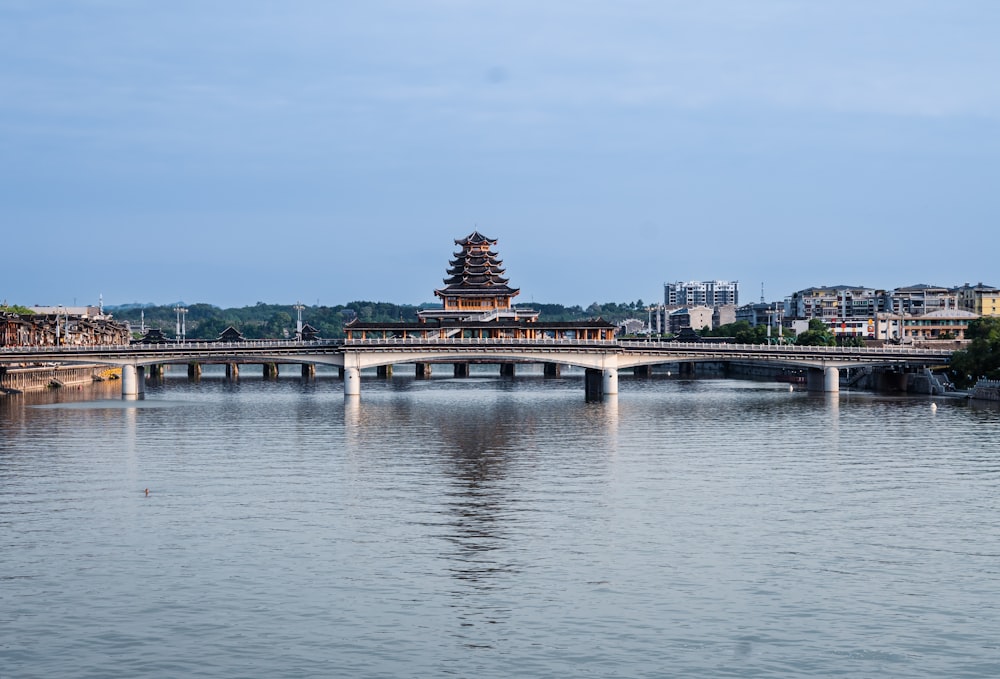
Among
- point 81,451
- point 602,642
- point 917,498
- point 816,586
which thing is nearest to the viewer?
point 602,642

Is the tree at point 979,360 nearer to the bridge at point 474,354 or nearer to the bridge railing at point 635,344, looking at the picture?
the bridge at point 474,354

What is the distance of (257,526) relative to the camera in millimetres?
44094

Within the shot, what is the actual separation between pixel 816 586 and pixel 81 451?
4735cm

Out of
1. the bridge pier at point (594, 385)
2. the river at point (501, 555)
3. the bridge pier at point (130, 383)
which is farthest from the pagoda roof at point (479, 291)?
the river at point (501, 555)

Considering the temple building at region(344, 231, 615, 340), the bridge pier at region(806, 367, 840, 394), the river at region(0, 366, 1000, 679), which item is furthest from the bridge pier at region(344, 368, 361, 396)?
the bridge pier at region(806, 367, 840, 394)

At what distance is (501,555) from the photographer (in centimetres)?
3900

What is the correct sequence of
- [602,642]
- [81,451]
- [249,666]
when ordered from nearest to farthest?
[249,666] < [602,642] < [81,451]

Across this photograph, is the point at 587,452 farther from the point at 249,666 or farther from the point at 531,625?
the point at 249,666

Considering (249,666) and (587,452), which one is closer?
(249,666)

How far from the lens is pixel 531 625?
30.9 m

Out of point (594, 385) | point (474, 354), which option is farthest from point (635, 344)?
point (474, 354)

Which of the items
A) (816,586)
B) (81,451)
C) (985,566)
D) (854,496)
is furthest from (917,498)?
(81,451)

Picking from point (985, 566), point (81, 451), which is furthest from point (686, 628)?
point (81, 451)

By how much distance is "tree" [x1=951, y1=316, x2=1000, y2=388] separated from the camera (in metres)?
113
